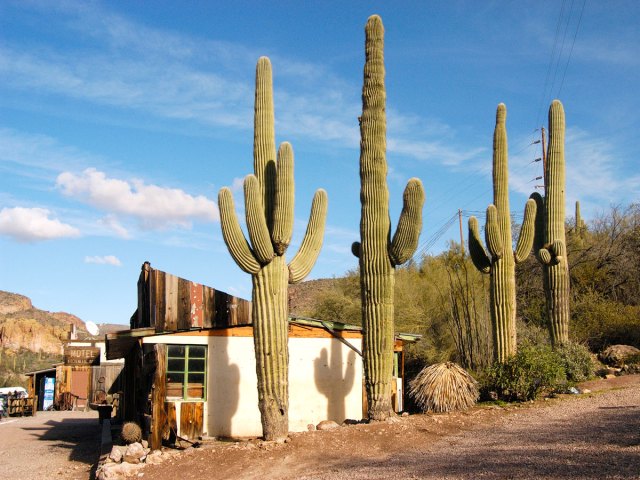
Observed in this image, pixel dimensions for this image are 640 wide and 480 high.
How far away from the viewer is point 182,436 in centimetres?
1616

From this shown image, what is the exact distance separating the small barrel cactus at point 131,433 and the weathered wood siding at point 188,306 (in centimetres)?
282

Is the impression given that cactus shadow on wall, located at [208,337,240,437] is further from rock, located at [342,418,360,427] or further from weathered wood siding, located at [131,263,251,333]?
rock, located at [342,418,360,427]

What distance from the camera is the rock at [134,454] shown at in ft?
42.8

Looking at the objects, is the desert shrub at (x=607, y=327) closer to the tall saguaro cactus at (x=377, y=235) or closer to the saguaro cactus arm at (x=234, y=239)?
the tall saguaro cactus at (x=377, y=235)

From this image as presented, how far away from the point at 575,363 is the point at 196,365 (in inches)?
387

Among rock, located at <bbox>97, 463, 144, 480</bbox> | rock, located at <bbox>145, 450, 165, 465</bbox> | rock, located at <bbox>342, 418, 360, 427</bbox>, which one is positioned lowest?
rock, located at <bbox>97, 463, 144, 480</bbox>

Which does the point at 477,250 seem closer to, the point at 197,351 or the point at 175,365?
the point at 197,351

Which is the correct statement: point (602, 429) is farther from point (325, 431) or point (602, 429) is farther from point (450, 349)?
point (450, 349)

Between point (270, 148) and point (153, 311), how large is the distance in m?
5.44

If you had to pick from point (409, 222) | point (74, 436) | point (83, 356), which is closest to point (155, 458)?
point (409, 222)

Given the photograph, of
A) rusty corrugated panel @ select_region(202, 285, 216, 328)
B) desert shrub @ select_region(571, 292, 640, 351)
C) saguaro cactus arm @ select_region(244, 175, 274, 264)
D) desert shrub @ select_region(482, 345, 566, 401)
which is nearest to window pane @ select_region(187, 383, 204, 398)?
rusty corrugated panel @ select_region(202, 285, 216, 328)

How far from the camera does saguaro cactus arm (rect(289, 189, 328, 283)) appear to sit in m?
14.7

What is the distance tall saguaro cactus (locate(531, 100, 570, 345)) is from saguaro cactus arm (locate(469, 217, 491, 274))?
7.22ft

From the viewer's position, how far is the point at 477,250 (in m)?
17.5
